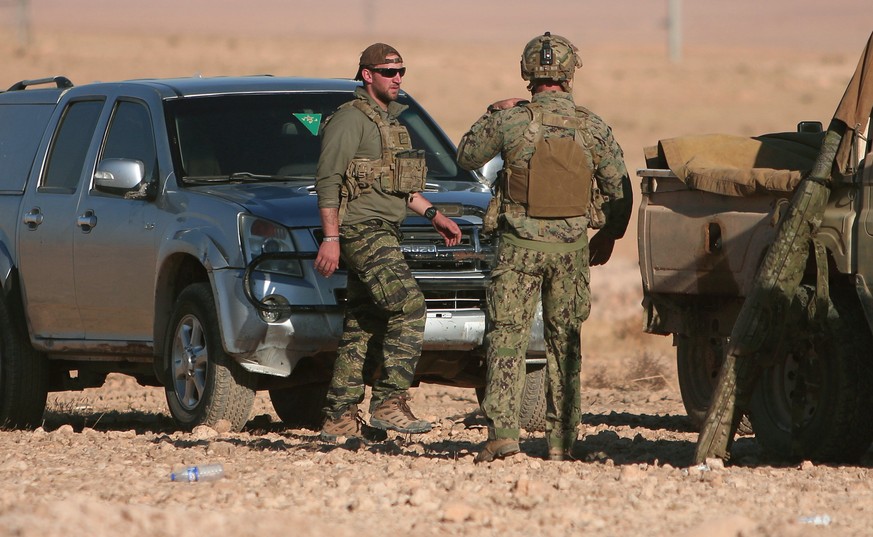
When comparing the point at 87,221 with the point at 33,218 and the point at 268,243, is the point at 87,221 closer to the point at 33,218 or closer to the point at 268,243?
the point at 33,218

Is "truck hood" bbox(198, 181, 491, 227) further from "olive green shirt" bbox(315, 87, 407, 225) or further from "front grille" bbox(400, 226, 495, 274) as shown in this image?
"olive green shirt" bbox(315, 87, 407, 225)

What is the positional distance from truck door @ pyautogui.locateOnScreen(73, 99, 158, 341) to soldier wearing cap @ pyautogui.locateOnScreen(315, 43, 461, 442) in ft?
4.43

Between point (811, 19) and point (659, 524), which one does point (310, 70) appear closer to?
point (659, 524)

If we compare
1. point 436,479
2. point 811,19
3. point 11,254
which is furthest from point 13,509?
point 811,19

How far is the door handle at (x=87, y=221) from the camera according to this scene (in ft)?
30.3

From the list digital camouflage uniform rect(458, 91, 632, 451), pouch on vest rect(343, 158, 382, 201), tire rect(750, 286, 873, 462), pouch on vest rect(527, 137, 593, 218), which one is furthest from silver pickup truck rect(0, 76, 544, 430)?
tire rect(750, 286, 873, 462)

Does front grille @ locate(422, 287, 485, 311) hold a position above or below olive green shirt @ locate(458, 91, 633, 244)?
below

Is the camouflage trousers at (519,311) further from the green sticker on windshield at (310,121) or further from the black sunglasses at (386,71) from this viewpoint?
the green sticker on windshield at (310,121)

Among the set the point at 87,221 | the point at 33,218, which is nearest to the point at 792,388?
the point at 87,221

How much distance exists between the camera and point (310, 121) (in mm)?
9344

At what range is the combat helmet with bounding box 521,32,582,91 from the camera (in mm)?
7355

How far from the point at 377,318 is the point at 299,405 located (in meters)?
2.12

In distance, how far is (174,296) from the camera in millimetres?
8930

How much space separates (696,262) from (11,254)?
13.8ft
